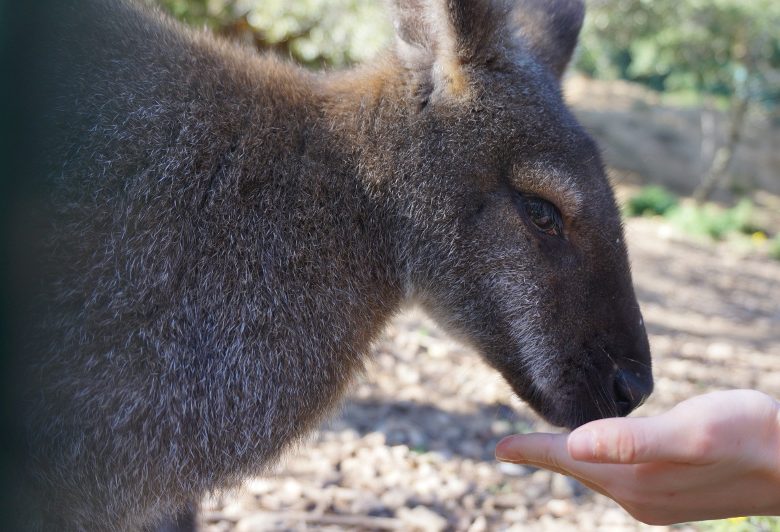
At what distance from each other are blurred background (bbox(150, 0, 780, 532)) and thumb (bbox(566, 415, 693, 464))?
123 centimetres

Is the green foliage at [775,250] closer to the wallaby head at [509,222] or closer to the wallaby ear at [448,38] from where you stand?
the wallaby head at [509,222]

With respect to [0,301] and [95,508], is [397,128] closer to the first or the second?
[0,301]

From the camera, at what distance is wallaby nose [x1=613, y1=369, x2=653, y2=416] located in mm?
3021

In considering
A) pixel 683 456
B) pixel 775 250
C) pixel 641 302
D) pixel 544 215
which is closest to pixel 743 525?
pixel 683 456

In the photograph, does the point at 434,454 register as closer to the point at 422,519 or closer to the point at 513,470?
the point at 513,470

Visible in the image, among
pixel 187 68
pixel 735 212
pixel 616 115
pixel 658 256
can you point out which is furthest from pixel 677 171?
pixel 187 68

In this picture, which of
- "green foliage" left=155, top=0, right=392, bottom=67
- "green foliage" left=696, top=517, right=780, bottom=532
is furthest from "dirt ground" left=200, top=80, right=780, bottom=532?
"green foliage" left=155, top=0, right=392, bottom=67

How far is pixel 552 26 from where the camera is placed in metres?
3.88

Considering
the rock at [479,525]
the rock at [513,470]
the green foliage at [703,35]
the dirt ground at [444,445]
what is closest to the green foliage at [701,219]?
the green foliage at [703,35]

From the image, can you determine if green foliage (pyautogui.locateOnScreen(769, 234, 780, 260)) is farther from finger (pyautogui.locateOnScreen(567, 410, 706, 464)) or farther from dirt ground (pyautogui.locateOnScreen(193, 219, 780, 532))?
finger (pyautogui.locateOnScreen(567, 410, 706, 464))

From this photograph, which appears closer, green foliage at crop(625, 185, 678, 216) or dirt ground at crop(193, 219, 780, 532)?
dirt ground at crop(193, 219, 780, 532)

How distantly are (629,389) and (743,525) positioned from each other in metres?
1.40

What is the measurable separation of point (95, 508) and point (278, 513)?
1699 mm

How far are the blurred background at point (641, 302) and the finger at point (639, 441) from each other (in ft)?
4.04
